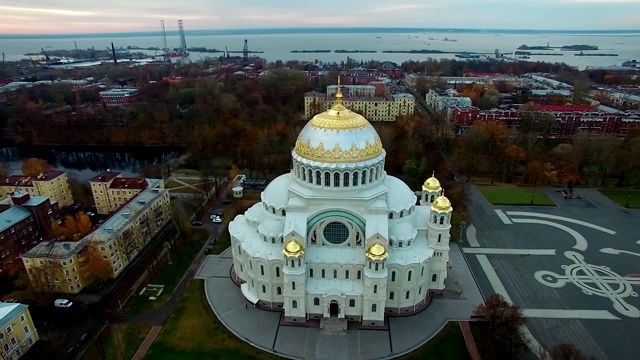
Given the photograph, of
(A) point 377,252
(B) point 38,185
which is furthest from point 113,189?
(A) point 377,252

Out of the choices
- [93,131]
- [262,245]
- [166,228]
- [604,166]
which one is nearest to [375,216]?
[262,245]

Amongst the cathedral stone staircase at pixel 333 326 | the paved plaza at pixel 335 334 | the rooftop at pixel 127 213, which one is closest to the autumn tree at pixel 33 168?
the rooftop at pixel 127 213

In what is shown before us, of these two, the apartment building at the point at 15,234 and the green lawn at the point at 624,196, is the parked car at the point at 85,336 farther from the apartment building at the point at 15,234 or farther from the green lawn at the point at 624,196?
the green lawn at the point at 624,196

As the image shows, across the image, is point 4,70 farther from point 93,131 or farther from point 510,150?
point 510,150

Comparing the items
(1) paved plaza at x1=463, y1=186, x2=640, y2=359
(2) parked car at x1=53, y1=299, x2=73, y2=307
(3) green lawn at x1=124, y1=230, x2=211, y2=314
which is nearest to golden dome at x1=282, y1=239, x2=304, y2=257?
(3) green lawn at x1=124, y1=230, x2=211, y2=314

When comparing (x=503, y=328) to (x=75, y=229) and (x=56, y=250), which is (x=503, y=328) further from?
(x=75, y=229)

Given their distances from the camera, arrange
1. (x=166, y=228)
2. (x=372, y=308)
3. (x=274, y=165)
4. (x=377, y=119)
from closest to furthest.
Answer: (x=372, y=308)
(x=166, y=228)
(x=274, y=165)
(x=377, y=119)
